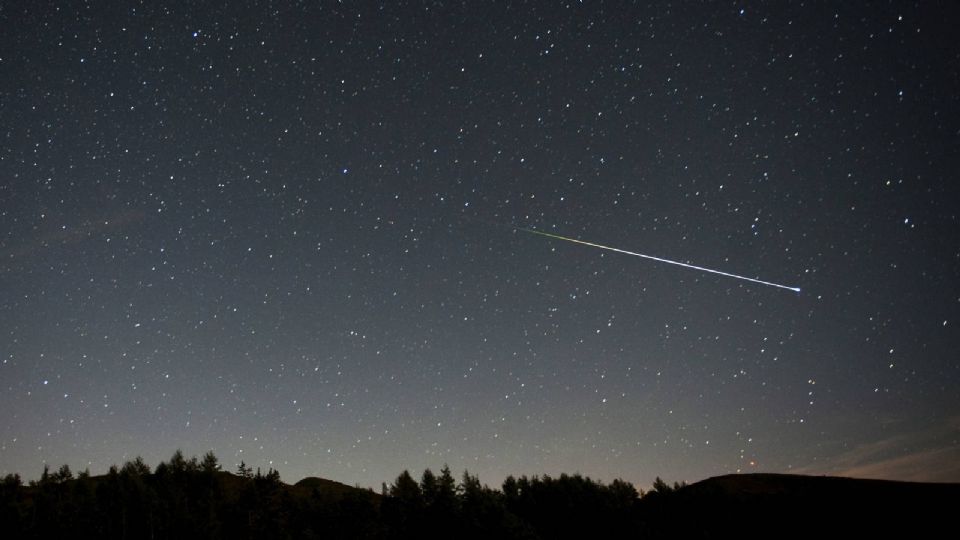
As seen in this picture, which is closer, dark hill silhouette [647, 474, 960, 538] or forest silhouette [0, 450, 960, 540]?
forest silhouette [0, 450, 960, 540]

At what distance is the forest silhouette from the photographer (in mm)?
40531

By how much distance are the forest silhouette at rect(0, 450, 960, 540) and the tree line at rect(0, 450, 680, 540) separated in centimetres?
8

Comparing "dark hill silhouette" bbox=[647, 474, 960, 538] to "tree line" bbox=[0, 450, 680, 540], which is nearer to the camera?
"tree line" bbox=[0, 450, 680, 540]

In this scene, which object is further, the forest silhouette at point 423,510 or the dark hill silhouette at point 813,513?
the dark hill silhouette at point 813,513

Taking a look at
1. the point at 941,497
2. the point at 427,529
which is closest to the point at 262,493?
the point at 427,529

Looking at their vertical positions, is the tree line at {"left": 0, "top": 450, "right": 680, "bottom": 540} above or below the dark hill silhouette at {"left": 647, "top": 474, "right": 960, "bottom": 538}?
above

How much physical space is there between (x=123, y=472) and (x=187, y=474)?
4820 millimetres

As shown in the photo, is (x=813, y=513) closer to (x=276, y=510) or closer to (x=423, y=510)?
(x=423, y=510)

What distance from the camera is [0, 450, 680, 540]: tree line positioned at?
4006 cm

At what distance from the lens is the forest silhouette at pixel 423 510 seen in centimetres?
4053

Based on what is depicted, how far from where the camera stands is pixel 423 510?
4456 cm

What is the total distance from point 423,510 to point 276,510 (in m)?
11.2

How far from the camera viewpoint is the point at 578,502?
159ft

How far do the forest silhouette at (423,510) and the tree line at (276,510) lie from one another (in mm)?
83
